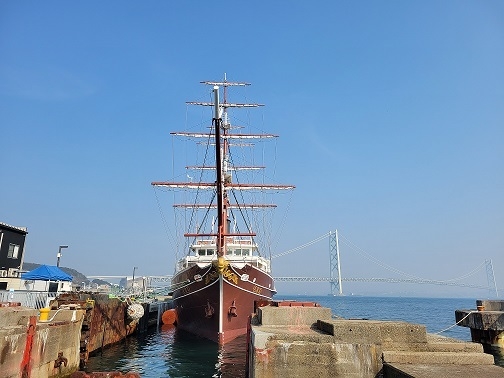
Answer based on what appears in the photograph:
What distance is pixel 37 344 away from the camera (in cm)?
1063

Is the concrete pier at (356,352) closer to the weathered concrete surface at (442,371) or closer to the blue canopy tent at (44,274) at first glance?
the weathered concrete surface at (442,371)

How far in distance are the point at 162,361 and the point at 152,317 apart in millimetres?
17852

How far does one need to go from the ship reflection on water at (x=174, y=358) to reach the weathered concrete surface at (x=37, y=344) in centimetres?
209

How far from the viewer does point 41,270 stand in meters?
24.8

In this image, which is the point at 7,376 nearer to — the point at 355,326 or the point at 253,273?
the point at 355,326

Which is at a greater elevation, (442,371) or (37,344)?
(442,371)

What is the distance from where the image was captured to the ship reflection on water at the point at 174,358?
49.2 ft

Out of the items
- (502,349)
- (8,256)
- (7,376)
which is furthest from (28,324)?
(8,256)

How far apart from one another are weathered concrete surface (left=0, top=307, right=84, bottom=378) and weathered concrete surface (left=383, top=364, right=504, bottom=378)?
349 inches

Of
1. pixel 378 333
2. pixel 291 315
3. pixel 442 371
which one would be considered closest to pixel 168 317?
pixel 291 315

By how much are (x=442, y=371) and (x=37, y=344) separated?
34.1ft

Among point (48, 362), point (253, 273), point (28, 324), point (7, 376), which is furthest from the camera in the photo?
point (253, 273)

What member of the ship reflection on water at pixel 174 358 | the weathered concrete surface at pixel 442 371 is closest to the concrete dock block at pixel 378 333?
the weathered concrete surface at pixel 442 371

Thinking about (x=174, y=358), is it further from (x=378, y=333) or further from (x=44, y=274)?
(x=378, y=333)
